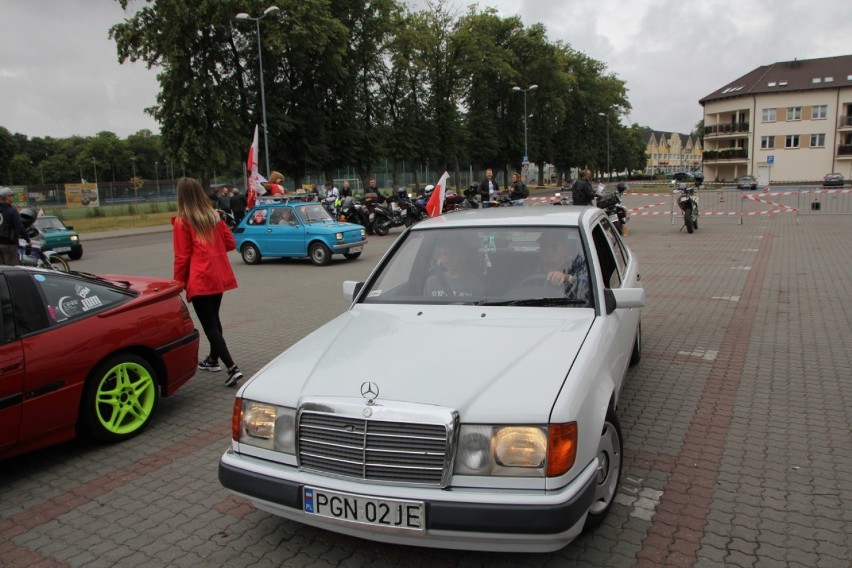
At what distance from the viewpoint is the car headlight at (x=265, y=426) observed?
9.57 feet

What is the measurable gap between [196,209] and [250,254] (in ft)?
35.1

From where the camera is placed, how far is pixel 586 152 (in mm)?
76500

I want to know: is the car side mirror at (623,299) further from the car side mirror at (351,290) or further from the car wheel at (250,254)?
the car wheel at (250,254)

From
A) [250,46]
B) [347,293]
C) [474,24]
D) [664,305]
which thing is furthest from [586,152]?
[347,293]

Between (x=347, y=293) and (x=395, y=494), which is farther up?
(x=347, y=293)

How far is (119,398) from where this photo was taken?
4711 millimetres

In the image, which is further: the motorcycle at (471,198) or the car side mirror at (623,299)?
the motorcycle at (471,198)

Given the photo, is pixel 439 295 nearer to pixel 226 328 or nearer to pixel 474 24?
pixel 226 328

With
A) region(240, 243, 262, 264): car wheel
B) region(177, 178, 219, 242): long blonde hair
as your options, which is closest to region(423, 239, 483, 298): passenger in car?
region(177, 178, 219, 242): long blonde hair

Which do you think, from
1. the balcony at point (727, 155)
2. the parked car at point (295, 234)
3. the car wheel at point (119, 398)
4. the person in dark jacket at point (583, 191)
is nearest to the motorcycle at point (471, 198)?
the person in dark jacket at point (583, 191)

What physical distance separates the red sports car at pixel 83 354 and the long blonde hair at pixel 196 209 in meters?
0.62

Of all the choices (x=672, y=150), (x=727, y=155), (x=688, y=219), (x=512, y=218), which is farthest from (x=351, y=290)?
(x=672, y=150)

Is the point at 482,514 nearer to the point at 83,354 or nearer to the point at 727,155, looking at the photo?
the point at 83,354

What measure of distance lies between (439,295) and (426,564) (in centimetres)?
171
